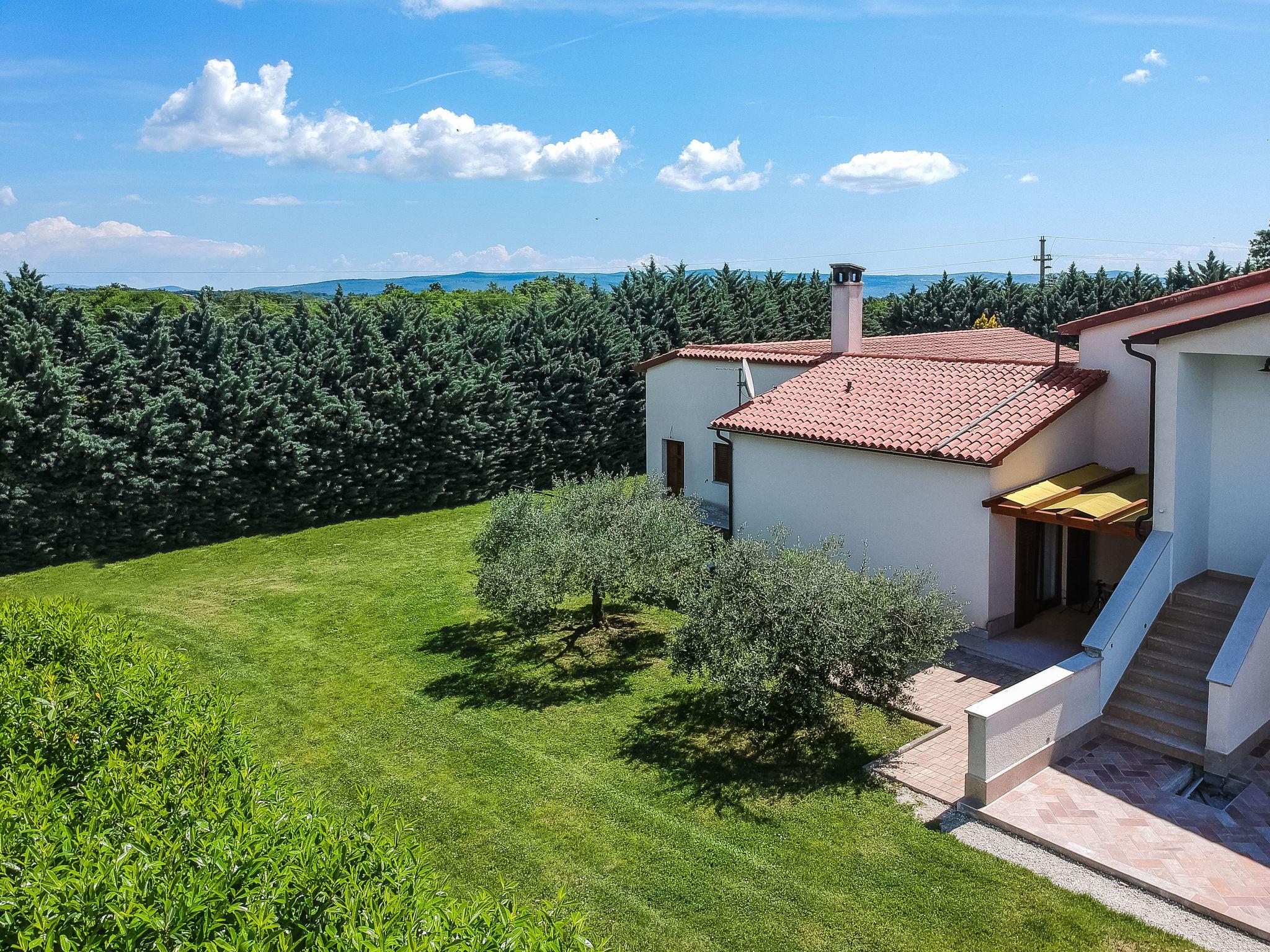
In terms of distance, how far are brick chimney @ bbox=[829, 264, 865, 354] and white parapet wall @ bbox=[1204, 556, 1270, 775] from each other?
12024 millimetres

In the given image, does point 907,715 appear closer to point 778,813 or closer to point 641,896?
point 778,813

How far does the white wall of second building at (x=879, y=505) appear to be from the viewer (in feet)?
50.9

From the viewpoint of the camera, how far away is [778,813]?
10656 mm

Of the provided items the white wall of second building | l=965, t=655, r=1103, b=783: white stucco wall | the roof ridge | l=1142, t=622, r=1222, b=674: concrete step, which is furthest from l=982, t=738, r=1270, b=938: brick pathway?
the roof ridge

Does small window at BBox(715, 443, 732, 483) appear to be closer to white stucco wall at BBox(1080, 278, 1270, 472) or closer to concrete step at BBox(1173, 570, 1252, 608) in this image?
white stucco wall at BBox(1080, 278, 1270, 472)

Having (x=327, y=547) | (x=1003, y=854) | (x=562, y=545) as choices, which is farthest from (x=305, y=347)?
(x=1003, y=854)

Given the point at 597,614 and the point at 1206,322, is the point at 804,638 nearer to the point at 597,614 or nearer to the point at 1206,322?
the point at 597,614

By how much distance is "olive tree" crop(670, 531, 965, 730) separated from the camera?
1150 centimetres

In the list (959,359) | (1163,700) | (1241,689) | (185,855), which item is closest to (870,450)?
(959,359)

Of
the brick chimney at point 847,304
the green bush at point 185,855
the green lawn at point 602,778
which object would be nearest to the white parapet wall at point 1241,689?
the green lawn at point 602,778

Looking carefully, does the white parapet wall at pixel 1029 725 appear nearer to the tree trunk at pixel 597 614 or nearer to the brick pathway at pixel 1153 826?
the brick pathway at pixel 1153 826

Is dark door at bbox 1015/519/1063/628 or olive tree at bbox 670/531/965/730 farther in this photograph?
dark door at bbox 1015/519/1063/628

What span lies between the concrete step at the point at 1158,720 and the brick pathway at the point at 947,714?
182cm

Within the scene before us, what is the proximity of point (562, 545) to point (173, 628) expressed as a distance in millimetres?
8699
